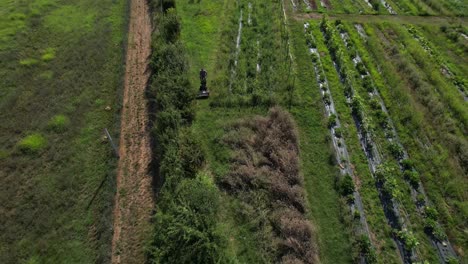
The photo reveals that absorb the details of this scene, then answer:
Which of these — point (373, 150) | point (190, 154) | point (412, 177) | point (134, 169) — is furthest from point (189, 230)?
point (412, 177)

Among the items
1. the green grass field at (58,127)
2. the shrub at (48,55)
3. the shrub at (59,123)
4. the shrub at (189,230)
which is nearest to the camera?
the shrub at (189,230)

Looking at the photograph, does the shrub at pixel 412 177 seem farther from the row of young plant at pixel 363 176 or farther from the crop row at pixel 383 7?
the crop row at pixel 383 7

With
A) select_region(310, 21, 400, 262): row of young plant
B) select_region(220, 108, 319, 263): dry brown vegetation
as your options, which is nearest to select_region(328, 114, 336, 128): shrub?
select_region(310, 21, 400, 262): row of young plant

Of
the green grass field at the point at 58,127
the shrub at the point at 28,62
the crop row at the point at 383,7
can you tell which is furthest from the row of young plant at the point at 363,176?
the shrub at the point at 28,62

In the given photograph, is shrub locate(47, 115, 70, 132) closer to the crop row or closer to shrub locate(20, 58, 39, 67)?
shrub locate(20, 58, 39, 67)

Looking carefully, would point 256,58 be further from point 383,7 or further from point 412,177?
point 383,7

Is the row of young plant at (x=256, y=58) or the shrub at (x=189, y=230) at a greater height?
the row of young plant at (x=256, y=58)

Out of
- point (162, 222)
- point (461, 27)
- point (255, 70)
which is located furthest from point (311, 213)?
point (461, 27)
